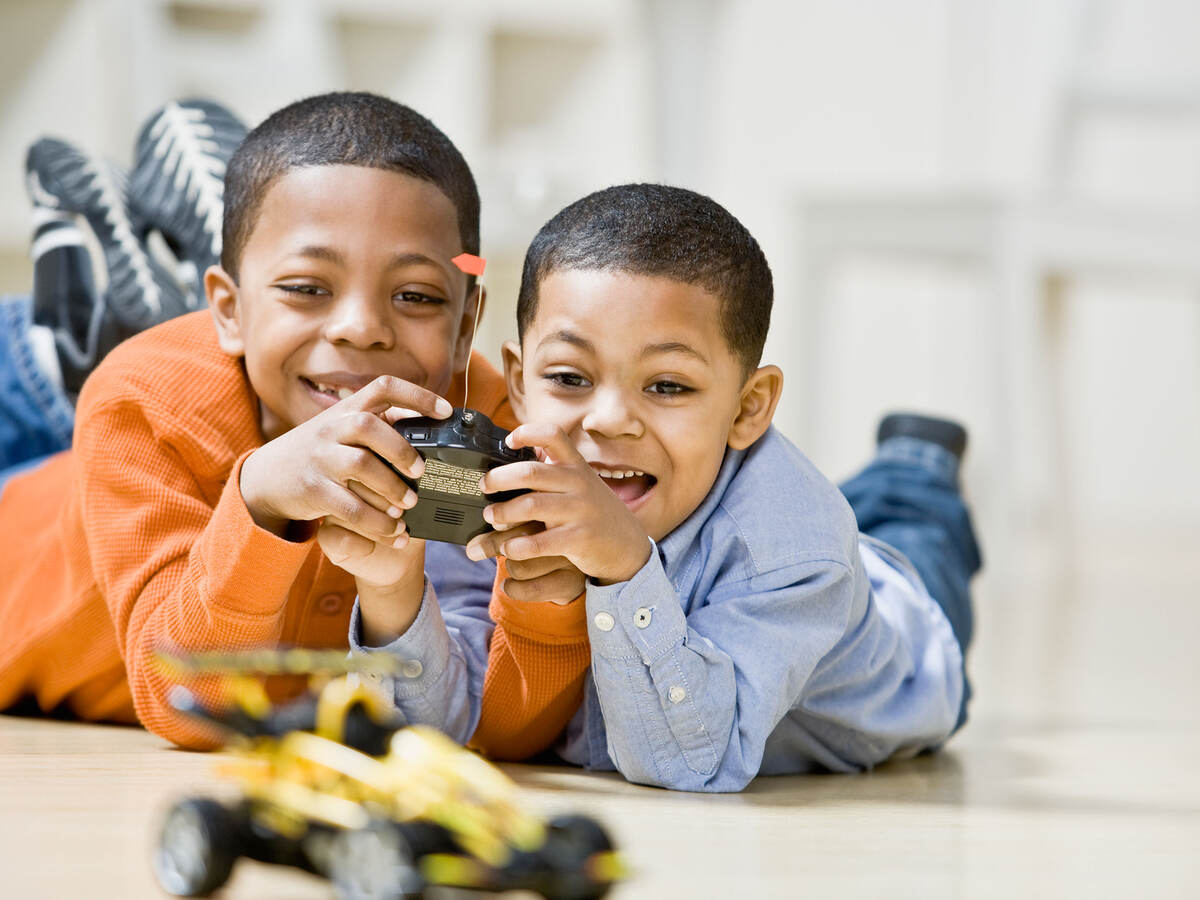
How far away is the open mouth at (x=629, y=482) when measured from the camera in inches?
34.5

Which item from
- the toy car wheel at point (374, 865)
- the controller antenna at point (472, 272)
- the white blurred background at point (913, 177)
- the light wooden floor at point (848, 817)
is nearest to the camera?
the toy car wheel at point (374, 865)

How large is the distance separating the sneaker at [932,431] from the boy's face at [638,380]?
61 centimetres

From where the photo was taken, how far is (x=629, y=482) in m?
0.89

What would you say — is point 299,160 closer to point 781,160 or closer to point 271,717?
point 271,717

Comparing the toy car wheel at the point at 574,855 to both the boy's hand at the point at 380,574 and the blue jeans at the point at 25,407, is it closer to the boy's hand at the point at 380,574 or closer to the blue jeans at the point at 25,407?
the boy's hand at the point at 380,574

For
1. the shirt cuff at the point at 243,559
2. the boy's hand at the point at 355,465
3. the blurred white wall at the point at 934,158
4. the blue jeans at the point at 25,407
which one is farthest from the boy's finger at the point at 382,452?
the blurred white wall at the point at 934,158

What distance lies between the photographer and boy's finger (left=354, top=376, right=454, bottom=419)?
30.1 inches

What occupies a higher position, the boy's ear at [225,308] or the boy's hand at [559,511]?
the boy's ear at [225,308]

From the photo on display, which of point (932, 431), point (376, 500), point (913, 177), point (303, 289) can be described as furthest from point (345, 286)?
point (913, 177)

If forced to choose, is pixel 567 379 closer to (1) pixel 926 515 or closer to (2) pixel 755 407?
(2) pixel 755 407

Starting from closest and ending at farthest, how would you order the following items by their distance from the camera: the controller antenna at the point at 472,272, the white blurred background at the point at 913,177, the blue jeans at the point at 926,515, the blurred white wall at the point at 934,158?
1. the controller antenna at the point at 472,272
2. the blue jeans at the point at 926,515
3. the white blurred background at the point at 913,177
4. the blurred white wall at the point at 934,158

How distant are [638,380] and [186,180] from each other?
0.70m

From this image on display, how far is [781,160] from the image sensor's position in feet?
12.0

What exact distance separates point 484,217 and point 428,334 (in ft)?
4.68
